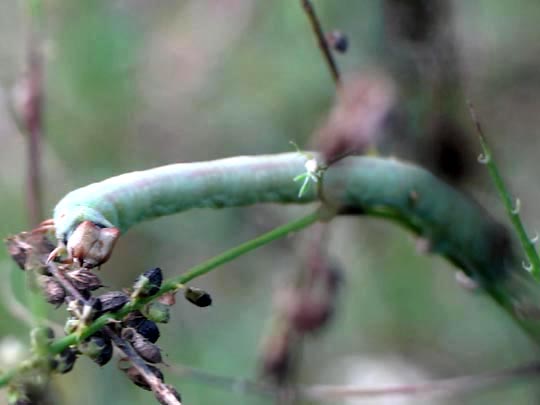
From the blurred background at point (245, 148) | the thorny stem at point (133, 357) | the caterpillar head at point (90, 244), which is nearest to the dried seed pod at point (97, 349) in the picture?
the thorny stem at point (133, 357)

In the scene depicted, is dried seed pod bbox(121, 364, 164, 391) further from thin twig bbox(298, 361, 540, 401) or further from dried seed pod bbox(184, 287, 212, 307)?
thin twig bbox(298, 361, 540, 401)

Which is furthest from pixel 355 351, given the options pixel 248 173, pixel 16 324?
pixel 248 173

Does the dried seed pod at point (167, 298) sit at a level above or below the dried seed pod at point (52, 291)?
below

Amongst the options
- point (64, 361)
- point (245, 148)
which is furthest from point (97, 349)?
point (245, 148)

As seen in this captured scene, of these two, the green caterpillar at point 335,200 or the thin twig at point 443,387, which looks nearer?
the green caterpillar at point 335,200

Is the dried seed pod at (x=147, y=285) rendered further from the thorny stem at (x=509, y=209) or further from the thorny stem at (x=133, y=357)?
the thorny stem at (x=509, y=209)

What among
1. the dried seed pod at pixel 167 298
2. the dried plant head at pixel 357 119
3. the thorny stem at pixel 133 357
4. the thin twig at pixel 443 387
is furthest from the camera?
the thin twig at pixel 443 387

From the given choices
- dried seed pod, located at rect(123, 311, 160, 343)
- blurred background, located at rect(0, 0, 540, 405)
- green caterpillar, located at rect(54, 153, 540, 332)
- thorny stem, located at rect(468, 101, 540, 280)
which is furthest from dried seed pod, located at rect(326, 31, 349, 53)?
blurred background, located at rect(0, 0, 540, 405)
